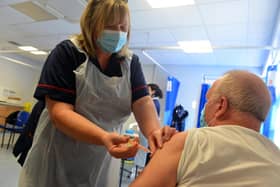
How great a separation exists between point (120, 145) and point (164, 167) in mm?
149

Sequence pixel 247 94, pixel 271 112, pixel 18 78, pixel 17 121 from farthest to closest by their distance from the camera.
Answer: pixel 18 78 < pixel 17 121 < pixel 271 112 < pixel 247 94

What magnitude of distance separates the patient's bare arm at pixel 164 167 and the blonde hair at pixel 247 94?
210 mm

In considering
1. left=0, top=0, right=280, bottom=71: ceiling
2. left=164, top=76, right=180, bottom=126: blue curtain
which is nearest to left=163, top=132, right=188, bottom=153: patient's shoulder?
left=0, top=0, right=280, bottom=71: ceiling

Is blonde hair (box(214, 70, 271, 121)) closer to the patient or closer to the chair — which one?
the patient

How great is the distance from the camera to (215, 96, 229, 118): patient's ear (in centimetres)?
80

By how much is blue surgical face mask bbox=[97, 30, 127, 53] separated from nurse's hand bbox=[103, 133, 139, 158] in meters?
0.40

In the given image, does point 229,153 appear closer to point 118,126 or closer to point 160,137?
point 160,137

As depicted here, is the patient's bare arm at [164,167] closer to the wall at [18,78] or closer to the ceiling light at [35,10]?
the ceiling light at [35,10]

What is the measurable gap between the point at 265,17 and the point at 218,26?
2.06 ft

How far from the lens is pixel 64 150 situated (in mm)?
857

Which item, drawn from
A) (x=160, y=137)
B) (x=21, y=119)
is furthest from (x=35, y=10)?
(x=160, y=137)

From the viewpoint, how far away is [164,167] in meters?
0.68

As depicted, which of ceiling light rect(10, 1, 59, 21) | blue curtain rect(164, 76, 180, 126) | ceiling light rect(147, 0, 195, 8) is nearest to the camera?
ceiling light rect(147, 0, 195, 8)

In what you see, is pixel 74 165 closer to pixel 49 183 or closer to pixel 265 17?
pixel 49 183
